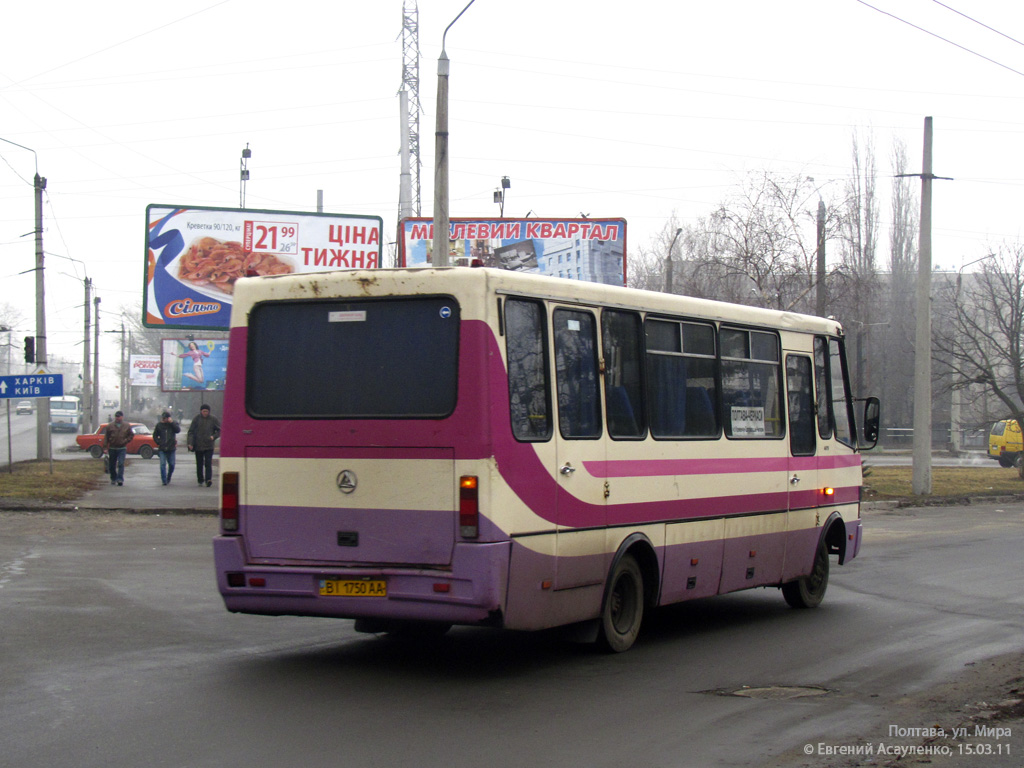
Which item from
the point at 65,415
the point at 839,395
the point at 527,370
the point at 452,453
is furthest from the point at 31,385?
the point at 65,415

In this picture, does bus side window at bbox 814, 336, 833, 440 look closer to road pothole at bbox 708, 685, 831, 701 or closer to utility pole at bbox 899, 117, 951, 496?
road pothole at bbox 708, 685, 831, 701

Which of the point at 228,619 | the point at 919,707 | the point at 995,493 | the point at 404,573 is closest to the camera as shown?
the point at 919,707

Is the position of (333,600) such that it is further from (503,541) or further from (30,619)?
(30,619)

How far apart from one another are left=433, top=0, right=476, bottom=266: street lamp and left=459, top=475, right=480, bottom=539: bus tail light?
10.6m

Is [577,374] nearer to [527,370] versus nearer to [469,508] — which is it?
[527,370]

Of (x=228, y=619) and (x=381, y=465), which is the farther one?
(x=228, y=619)

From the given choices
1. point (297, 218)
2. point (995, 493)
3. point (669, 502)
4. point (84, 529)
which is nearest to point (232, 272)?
point (297, 218)

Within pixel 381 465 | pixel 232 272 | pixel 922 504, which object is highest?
pixel 232 272

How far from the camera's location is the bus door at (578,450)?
8492 mm

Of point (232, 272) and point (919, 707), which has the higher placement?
point (232, 272)

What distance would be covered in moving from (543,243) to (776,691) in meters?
24.4

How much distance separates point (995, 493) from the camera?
30.8 m

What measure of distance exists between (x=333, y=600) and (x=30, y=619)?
3.73 meters

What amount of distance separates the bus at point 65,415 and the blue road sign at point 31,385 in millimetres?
64408
